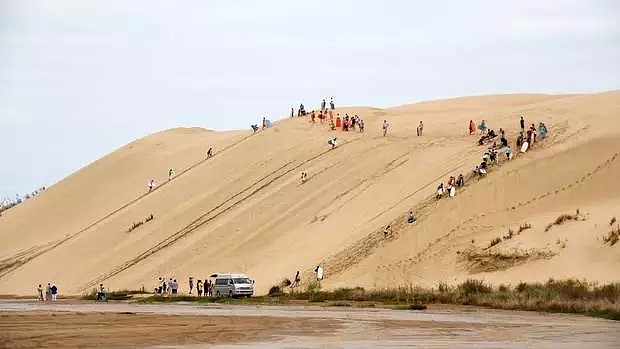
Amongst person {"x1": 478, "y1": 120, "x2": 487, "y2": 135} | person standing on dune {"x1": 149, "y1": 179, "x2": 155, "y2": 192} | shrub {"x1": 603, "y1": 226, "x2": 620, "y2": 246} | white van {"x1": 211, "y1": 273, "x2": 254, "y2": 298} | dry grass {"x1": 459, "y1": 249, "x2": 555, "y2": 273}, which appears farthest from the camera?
person standing on dune {"x1": 149, "y1": 179, "x2": 155, "y2": 192}

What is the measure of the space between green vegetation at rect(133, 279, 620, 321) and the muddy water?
5.02 ft

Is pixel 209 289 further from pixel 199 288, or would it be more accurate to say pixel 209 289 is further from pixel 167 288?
pixel 167 288

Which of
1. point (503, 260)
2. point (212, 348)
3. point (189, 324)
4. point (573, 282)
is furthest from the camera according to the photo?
point (503, 260)

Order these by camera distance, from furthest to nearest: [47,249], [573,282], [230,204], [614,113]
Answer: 1. [47,249]
2. [230,204]
3. [614,113]
4. [573,282]

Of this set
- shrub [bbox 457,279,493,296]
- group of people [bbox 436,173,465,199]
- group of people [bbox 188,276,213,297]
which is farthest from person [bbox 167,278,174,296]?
shrub [bbox 457,279,493,296]

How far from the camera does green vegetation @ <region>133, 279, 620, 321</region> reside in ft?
122

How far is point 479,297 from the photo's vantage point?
1625 inches

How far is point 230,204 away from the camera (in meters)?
68.9

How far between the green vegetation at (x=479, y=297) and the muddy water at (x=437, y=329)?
5.02 feet

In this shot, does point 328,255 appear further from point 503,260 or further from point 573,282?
point 573,282

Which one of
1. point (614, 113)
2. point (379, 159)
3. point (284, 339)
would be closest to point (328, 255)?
point (379, 159)

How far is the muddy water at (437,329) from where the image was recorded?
24.3 meters

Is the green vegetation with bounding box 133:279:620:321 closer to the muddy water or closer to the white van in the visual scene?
the white van

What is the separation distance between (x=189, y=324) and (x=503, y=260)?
18722 millimetres
